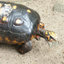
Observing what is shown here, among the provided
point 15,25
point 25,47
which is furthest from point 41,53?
point 15,25

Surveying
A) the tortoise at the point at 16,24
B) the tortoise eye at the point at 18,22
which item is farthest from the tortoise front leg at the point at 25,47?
the tortoise eye at the point at 18,22

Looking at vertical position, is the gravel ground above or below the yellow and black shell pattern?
below

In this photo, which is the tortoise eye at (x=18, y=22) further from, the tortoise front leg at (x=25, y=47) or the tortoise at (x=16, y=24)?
the tortoise front leg at (x=25, y=47)

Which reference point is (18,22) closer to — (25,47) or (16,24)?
(16,24)

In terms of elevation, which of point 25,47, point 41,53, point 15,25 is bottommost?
point 41,53

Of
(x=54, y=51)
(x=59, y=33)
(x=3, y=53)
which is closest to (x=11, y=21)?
(x=3, y=53)

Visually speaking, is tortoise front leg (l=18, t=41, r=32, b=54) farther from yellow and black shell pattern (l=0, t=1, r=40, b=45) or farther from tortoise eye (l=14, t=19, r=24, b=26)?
tortoise eye (l=14, t=19, r=24, b=26)

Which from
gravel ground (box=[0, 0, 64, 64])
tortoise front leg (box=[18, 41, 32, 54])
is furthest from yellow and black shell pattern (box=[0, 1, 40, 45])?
gravel ground (box=[0, 0, 64, 64])

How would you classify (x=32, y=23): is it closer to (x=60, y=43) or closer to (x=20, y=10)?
(x=20, y=10)
